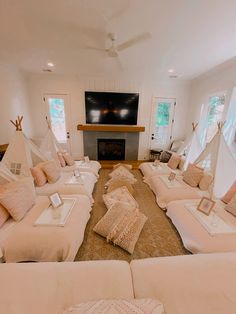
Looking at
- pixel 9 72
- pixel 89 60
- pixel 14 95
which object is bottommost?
pixel 14 95

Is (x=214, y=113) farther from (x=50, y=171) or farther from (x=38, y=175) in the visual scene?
(x=38, y=175)

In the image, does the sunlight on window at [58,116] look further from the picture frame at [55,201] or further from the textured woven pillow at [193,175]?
the textured woven pillow at [193,175]

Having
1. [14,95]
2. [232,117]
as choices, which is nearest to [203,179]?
[232,117]

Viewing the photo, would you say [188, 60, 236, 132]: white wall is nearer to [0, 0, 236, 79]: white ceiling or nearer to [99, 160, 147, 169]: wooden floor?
[0, 0, 236, 79]: white ceiling

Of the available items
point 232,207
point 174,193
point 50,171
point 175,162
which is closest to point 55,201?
point 50,171

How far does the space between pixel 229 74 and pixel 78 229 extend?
4.38m

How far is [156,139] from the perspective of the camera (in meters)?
5.29

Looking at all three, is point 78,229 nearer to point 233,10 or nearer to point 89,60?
point 233,10

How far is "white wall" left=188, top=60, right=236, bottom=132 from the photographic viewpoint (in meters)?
3.29

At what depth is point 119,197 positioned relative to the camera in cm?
253

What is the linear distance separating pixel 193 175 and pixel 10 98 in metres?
4.69

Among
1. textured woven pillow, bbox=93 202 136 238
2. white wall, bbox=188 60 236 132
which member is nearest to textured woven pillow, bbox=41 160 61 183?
textured woven pillow, bbox=93 202 136 238

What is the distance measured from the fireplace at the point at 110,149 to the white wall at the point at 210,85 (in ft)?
8.55

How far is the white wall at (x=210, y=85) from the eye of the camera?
329 centimetres
